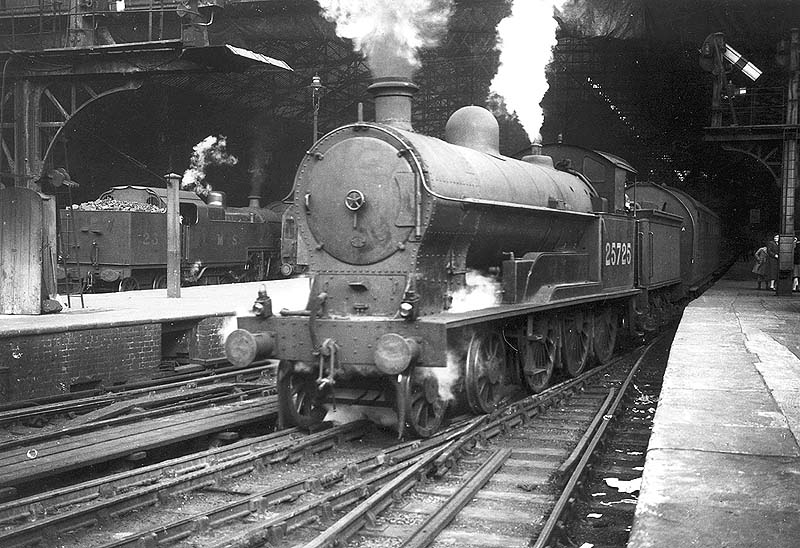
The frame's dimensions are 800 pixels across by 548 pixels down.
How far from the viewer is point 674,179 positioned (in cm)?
3350

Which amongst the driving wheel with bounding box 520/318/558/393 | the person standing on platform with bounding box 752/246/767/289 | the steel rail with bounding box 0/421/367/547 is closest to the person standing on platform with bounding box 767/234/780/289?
the person standing on platform with bounding box 752/246/767/289

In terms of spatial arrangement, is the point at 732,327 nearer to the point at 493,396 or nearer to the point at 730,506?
the point at 493,396

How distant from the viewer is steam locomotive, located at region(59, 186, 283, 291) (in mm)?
17859

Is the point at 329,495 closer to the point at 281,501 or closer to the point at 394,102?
the point at 281,501

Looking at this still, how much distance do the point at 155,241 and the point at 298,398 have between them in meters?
13.0

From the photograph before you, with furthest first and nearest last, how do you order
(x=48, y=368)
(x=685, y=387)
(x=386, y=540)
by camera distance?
1. (x=48, y=368)
2. (x=685, y=387)
3. (x=386, y=540)

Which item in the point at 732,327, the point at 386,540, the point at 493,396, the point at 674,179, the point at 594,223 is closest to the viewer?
the point at 386,540

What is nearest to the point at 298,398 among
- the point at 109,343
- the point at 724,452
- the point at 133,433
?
the point at 133,433

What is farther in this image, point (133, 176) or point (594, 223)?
point (133, 176)

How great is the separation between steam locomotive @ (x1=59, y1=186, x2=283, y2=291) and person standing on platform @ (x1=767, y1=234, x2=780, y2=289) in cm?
1387

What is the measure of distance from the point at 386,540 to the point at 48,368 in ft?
18.3

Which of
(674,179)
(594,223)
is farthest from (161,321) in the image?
(674,179)

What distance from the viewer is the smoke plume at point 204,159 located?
28473 mm

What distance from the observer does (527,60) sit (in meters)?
12.5
